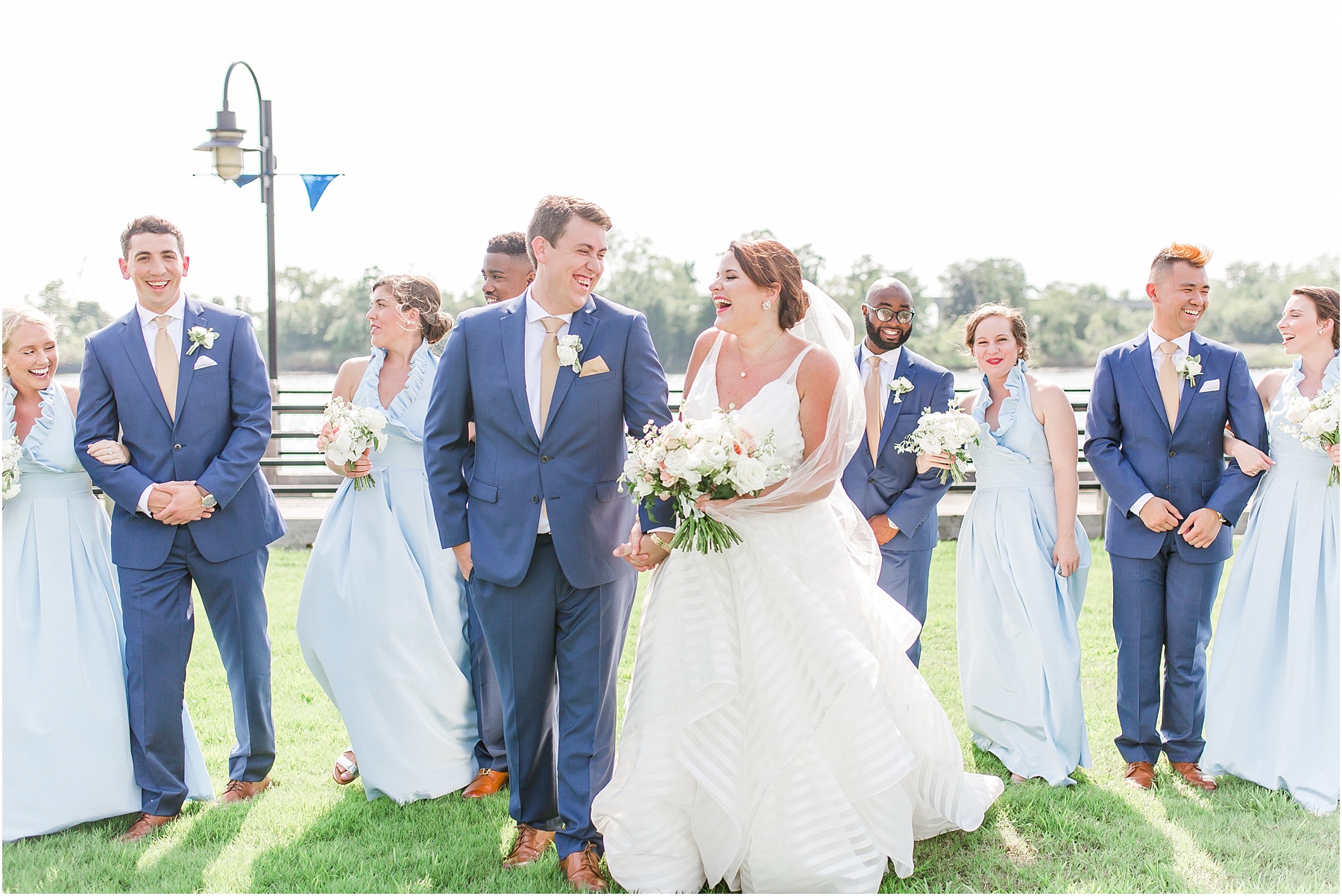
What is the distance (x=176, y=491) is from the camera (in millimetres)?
4688

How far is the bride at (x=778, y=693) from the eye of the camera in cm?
390

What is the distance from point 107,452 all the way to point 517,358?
201 centimetres

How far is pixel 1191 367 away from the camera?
200 inches

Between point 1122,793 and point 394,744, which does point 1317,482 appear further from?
point 394,744

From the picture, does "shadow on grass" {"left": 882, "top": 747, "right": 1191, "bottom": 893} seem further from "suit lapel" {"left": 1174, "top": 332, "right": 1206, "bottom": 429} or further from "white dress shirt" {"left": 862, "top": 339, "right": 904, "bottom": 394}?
"white dress shirt" {"left": 862, "top": 339, "right": 904, "bottom": 394}

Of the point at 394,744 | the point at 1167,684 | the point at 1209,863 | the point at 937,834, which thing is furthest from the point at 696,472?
the point at 1167,684

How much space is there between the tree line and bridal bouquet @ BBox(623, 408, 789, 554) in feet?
122

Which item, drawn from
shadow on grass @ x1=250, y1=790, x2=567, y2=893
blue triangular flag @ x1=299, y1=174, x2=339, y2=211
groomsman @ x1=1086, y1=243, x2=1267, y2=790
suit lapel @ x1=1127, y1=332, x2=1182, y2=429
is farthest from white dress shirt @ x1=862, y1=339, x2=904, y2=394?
blue triangular flag @ x1=299, y1=174, x2=339, y2=211

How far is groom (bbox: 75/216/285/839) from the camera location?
15.6 ft

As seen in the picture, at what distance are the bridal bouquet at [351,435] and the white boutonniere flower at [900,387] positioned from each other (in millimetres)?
2638

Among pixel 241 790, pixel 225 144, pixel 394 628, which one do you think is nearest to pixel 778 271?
pixel 394 628

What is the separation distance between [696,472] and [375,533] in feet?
7.26

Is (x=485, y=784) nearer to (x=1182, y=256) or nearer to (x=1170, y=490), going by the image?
(x=1170, y=490)

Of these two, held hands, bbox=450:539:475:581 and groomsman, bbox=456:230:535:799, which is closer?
held hands, bbox=450:539:475:581
